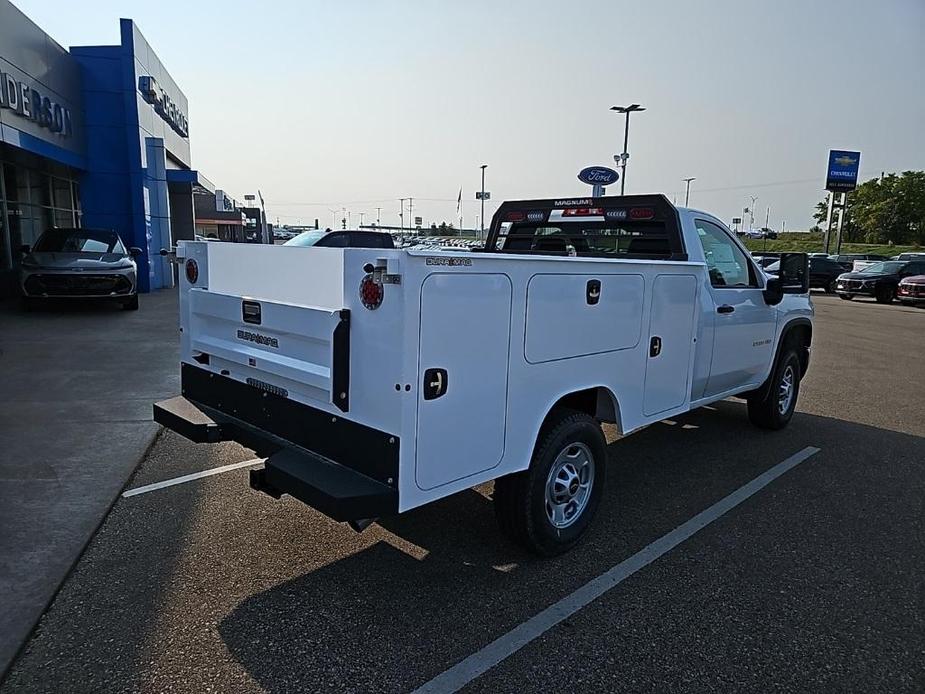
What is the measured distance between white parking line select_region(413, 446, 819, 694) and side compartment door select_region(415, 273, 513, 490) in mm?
755

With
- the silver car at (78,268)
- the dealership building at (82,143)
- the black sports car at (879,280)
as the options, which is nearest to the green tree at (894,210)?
the black sports car at (879,280)

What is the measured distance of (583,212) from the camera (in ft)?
18.4

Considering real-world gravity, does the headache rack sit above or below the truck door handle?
above

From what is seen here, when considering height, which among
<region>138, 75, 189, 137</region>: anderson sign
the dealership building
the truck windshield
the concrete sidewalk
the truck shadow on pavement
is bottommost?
the concrete sidewalk

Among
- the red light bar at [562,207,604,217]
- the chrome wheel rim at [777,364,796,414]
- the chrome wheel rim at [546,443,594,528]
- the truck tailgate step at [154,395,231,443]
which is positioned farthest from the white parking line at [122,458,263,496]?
the chrome wheel rim at [777,364,796,414]

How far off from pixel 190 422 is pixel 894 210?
87235 millimetres

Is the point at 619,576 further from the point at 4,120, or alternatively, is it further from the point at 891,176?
the point at 891,176

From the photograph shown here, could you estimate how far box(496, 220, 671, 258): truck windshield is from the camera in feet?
16.6

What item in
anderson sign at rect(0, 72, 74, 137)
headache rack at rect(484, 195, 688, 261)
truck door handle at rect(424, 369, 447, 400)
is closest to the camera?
truck door handle at rect(424, 369, 447, 400)

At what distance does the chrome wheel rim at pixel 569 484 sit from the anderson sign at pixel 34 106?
14.7 metres

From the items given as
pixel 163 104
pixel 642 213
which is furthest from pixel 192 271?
pixel 163 104

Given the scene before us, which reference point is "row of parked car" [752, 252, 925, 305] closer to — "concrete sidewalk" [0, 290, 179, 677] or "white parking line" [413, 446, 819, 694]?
"concrete sidewalk" [0, 290, 179, 677]

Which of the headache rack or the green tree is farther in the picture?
the green tree

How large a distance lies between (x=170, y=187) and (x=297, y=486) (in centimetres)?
2591
